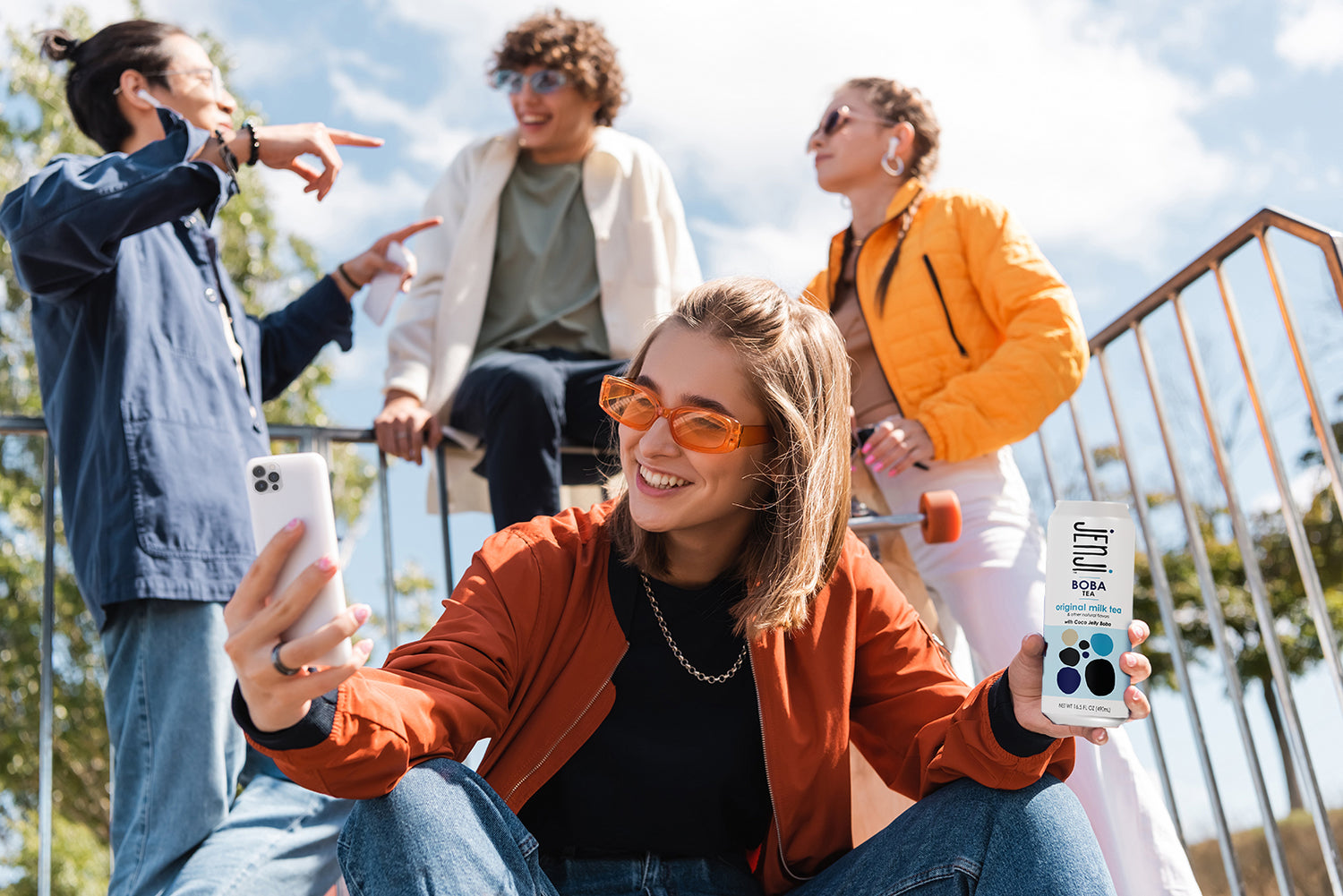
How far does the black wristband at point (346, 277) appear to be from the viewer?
3629 millimetres

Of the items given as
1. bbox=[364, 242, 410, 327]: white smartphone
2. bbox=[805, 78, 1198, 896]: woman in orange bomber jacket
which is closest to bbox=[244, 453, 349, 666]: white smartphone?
bbox=[805, 78, 1198, 896]: woman in orange bomber jacket

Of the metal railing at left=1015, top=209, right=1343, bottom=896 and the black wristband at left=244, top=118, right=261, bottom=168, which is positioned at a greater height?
the black wristband at left=244, top=118, right=261, bottom=168

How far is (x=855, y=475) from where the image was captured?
3500 mm

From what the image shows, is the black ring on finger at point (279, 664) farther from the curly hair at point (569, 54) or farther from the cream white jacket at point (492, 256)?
the curly hair at point (569, 54)

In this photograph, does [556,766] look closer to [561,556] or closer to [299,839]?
[561,556]

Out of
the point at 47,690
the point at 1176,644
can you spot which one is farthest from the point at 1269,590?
the point at 47,690

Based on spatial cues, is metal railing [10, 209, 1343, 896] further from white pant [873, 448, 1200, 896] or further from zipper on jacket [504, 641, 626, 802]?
zipper on jacket [504, 641, 626, 802]

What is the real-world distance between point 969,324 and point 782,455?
1424 millimetres

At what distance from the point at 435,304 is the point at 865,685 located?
88.4 inches

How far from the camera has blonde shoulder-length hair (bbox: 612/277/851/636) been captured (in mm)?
2135

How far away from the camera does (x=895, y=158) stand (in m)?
3.70

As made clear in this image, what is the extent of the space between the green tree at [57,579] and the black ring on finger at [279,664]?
36.4ft

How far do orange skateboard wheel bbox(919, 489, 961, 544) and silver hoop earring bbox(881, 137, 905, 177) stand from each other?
4.40 ft

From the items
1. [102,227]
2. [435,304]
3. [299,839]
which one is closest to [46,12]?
[435,304]
